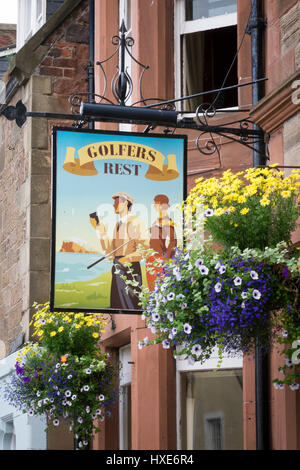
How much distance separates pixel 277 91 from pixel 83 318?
13.9 feet

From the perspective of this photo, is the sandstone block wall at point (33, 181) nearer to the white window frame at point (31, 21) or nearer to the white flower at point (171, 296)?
the white window frame at point (31, 21)

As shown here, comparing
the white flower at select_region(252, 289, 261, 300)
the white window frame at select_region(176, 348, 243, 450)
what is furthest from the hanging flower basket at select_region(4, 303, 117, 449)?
the white flower at select_region(252, 289, 261, 300)

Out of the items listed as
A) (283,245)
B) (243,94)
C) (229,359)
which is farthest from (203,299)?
(243,94)

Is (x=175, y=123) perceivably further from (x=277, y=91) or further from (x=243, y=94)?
(x=243, y=94)

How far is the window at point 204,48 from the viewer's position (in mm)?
13320

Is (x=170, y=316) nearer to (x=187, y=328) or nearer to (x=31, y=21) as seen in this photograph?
Answer: (x=187, y=328)

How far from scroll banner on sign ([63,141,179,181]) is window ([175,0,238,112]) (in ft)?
8.58

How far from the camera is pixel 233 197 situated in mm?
9242

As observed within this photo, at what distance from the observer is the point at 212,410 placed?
12273 mm

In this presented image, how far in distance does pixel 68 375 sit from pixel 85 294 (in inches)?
90.4

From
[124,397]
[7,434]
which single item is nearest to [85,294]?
[124,397]

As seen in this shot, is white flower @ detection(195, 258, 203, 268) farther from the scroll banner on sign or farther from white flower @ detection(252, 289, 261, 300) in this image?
the scroll banner on sign

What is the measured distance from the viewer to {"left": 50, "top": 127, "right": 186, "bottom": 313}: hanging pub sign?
34.9ft

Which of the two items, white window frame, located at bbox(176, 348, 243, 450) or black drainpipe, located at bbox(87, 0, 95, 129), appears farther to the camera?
black drainpipe, located at bbox(87, 0, 95, 129)
